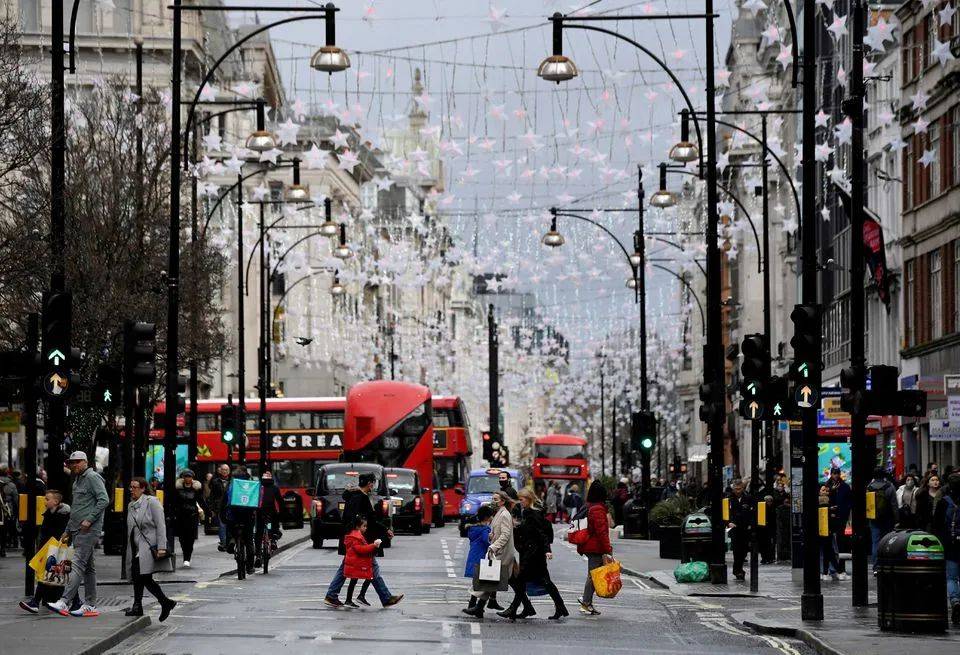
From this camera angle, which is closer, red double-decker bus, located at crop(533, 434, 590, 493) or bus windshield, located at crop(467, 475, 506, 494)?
bus windshield, located at crop(467, 475, 506, 494)

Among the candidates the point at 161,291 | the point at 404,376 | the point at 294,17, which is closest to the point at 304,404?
the point at 161,291

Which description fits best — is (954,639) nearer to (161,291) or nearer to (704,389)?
(704,389)

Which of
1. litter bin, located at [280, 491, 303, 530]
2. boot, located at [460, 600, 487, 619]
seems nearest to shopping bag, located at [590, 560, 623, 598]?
boot, located at [460, 600, 487, 619]

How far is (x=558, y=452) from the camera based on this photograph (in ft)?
301

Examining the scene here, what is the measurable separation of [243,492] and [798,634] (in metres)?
12.1

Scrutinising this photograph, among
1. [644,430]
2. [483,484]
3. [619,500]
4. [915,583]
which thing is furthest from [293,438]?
[915,583]

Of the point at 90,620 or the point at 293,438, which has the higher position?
the point at 293,438

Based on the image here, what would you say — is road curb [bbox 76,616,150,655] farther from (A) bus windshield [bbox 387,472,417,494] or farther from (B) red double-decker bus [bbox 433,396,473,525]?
(B) red double-decker bus [bbox 433,396,473,525]

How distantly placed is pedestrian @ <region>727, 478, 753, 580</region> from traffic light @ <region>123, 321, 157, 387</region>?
9770mm

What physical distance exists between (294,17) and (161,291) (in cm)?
1562

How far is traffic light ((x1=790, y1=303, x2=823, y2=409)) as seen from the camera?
23312 millimetres

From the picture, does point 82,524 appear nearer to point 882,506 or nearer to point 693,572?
point 693,572

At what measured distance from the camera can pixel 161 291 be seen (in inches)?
1656

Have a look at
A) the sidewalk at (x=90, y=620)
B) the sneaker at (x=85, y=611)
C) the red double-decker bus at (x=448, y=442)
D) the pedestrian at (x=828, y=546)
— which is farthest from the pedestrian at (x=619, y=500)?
the sneaker at (x=85, y=611)
